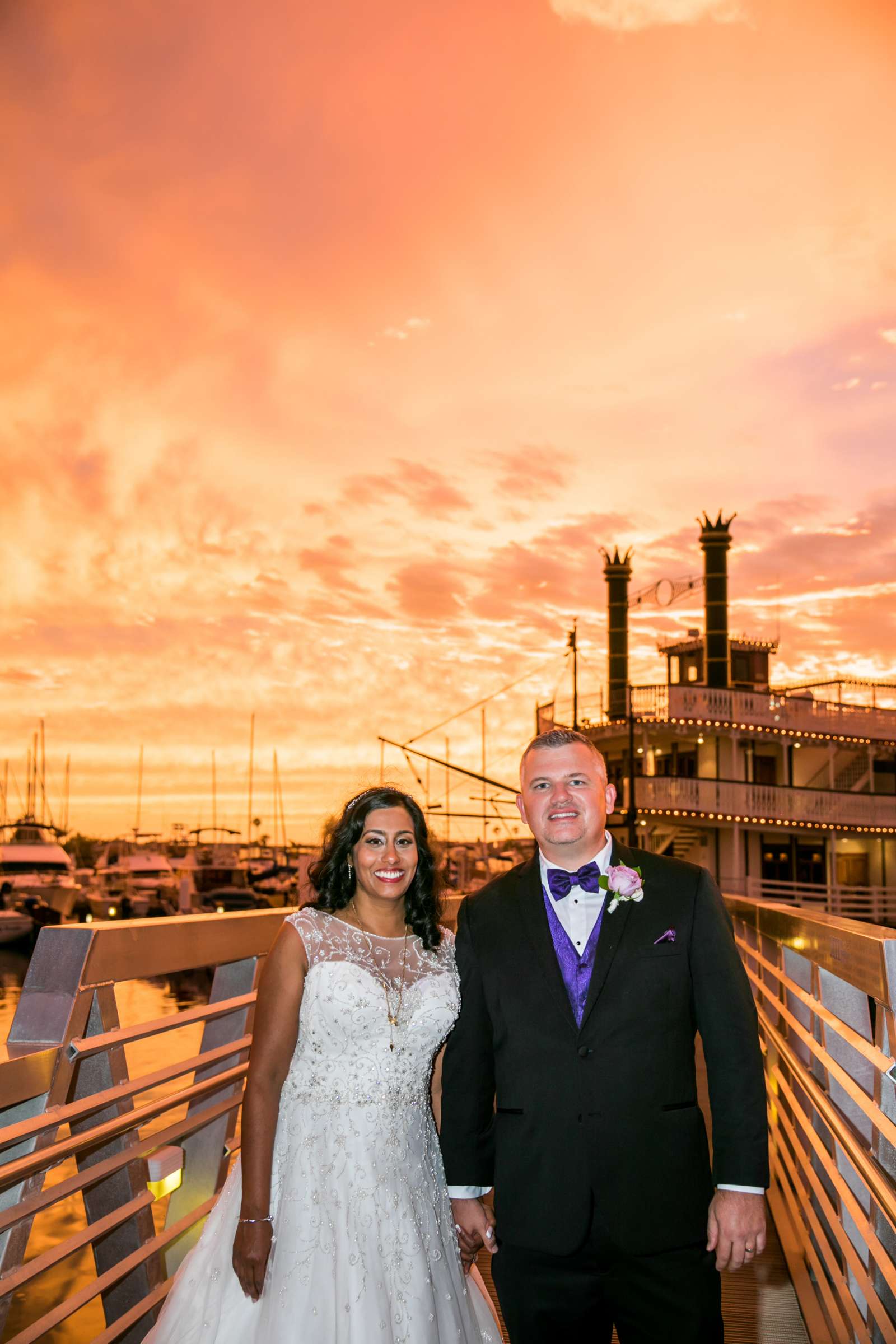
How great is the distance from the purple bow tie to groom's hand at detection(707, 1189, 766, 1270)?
0.90 meters

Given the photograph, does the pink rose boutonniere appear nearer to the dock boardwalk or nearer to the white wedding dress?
the dock boardwalk

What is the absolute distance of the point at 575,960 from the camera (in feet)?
11.3

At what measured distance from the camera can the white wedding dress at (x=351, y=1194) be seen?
3.51m

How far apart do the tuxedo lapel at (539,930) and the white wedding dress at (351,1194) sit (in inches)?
21.4

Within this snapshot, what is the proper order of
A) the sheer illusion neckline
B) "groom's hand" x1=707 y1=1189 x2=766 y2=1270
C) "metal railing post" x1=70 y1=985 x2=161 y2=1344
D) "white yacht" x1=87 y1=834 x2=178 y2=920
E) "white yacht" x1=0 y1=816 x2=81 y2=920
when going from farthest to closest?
"white yacht" x1=87 y1=834 x2=178 y2=920 → "white yacht" x1=0 y1=816 x2=81 y2=920 → the sheer illusion neckline → "metal railing post" x1=70 y1=985 x2=161 y2=1344 → "groom's hand" x1=707 y1=1189 x2=766 y2=1270

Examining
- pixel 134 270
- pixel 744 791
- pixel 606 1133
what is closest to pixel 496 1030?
pixel 606 1133

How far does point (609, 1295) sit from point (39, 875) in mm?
50343

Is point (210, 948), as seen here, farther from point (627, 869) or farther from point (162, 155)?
point (162, 155)

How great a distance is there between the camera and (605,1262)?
10.7 feet

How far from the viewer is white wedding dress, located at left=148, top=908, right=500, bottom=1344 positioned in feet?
11.5

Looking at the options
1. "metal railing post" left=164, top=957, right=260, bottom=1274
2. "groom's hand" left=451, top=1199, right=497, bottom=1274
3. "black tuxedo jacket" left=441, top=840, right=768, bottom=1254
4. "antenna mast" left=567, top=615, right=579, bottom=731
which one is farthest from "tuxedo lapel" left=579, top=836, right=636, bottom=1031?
"antenna mast" left=567, top=615, right=579, bottom=731

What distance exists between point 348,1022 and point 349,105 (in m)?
16.4

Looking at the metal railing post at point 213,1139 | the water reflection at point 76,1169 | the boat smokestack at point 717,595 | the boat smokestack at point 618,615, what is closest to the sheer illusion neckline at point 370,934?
the metal railing post at point 213,1139

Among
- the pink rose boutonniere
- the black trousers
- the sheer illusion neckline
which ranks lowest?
the black trousers
